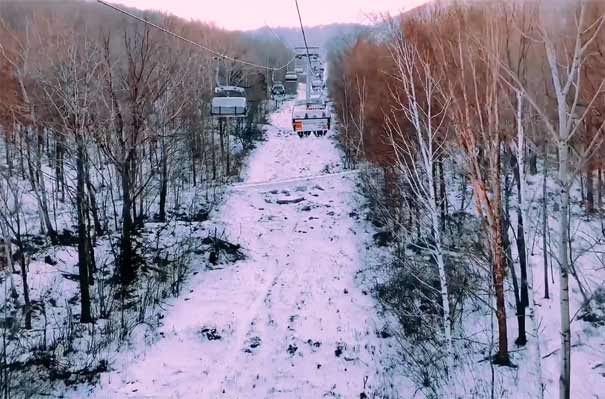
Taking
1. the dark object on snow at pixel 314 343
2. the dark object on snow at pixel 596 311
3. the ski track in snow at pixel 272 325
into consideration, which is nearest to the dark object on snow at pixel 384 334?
the ski track in snow at pixel 272 325

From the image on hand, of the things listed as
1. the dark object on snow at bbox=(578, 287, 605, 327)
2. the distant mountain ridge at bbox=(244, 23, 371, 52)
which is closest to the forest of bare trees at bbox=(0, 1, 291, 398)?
the dark object on snow at bbox=(578, 287, 605, 327)

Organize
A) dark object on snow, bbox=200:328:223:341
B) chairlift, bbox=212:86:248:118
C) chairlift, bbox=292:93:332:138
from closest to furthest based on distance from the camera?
dark object on snow, bbox=200:328:223:341, chairlift, bbox=292:93:332:138, chairlift, bbox=212:86:248:118

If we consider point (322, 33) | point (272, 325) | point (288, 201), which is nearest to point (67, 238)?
point (272, 325)

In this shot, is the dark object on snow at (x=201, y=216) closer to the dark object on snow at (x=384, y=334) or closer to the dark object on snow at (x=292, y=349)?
the dark object on snow at (x=292, y=349)

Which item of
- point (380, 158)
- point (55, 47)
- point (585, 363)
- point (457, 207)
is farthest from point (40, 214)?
point (585, 363)

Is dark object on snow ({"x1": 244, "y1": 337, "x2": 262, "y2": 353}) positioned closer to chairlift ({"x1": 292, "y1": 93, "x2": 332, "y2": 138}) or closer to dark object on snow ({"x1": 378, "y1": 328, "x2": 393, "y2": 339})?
dark object on snow ({"x1": 378, "y1": 328, "x2": 393, "y2": 339})

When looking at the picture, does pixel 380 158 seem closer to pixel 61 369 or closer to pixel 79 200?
pixel 79 200
